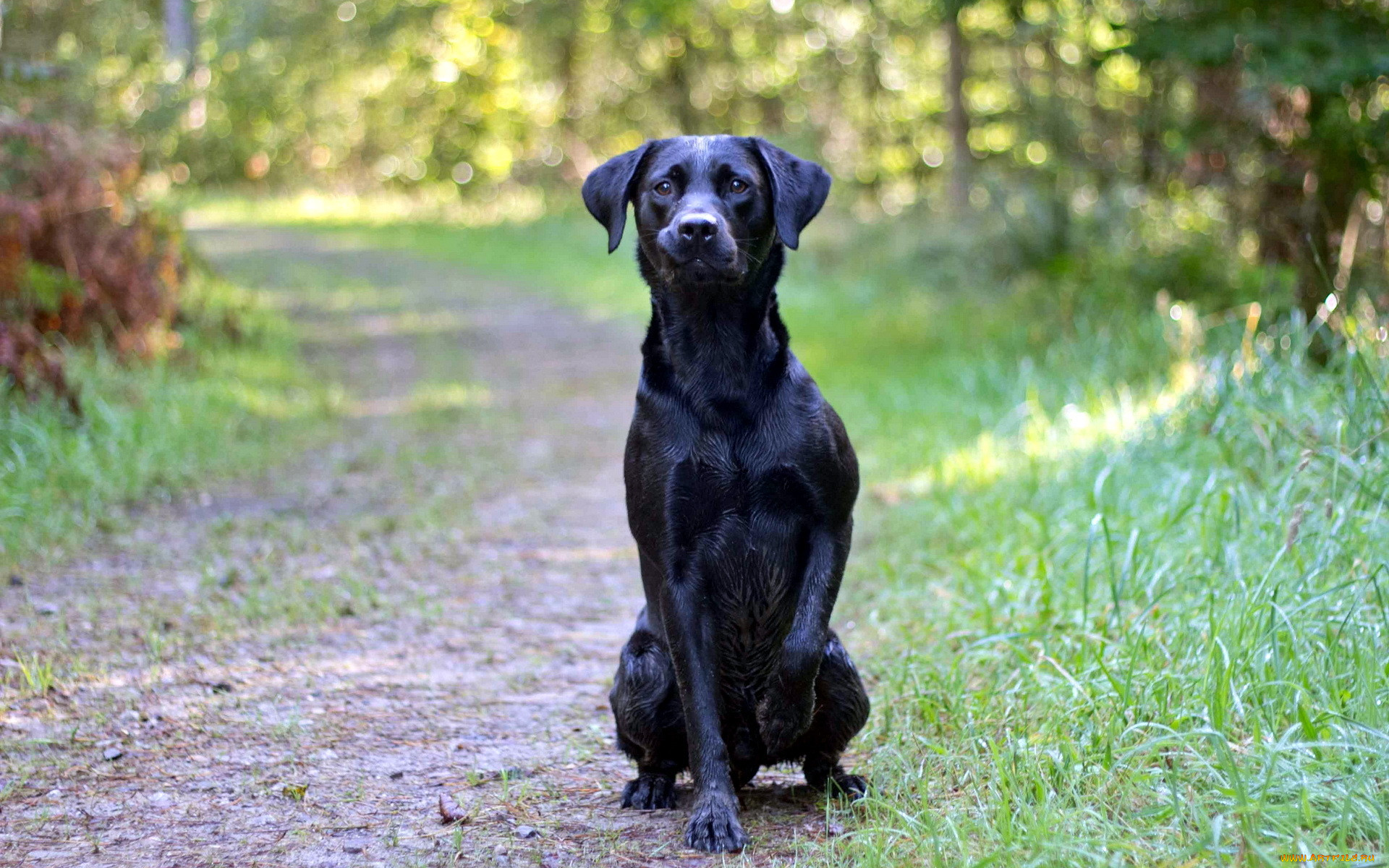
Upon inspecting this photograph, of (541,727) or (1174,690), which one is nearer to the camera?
(1174,690)

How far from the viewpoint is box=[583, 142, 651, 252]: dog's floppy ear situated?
3389 millimetres

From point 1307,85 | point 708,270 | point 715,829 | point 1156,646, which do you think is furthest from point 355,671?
point 1307,85

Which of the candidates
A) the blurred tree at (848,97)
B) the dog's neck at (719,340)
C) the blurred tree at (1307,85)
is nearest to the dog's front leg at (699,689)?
the dog's neck at (719,340)

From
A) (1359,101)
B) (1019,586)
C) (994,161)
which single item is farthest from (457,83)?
(1019,586)

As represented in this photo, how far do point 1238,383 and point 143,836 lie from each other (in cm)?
466

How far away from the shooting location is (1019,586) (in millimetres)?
4477

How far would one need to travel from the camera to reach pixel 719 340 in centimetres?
316

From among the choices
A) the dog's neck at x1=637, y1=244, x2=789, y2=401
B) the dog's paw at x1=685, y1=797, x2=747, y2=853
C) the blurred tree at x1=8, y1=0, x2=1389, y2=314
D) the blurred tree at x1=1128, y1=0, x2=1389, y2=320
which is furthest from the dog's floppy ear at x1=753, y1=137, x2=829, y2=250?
the blurred tree at x1=1128, y1=0, x2=1389, y2=320

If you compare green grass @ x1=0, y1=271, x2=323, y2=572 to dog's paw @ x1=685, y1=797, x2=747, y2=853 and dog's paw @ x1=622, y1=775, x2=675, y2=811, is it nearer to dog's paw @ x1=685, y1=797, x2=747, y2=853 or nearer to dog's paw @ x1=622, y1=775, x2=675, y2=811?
dog's paw @ x1=622, y1=775, x2=675, y2=811

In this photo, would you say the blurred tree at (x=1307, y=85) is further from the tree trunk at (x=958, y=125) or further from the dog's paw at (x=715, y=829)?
the tree trunk at (x=958, y=125)

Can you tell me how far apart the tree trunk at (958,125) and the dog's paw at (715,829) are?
10.6 m

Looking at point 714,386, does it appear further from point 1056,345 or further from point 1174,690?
point 1056,345

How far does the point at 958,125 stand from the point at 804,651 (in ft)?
35.4

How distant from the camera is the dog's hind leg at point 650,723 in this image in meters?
3.17
